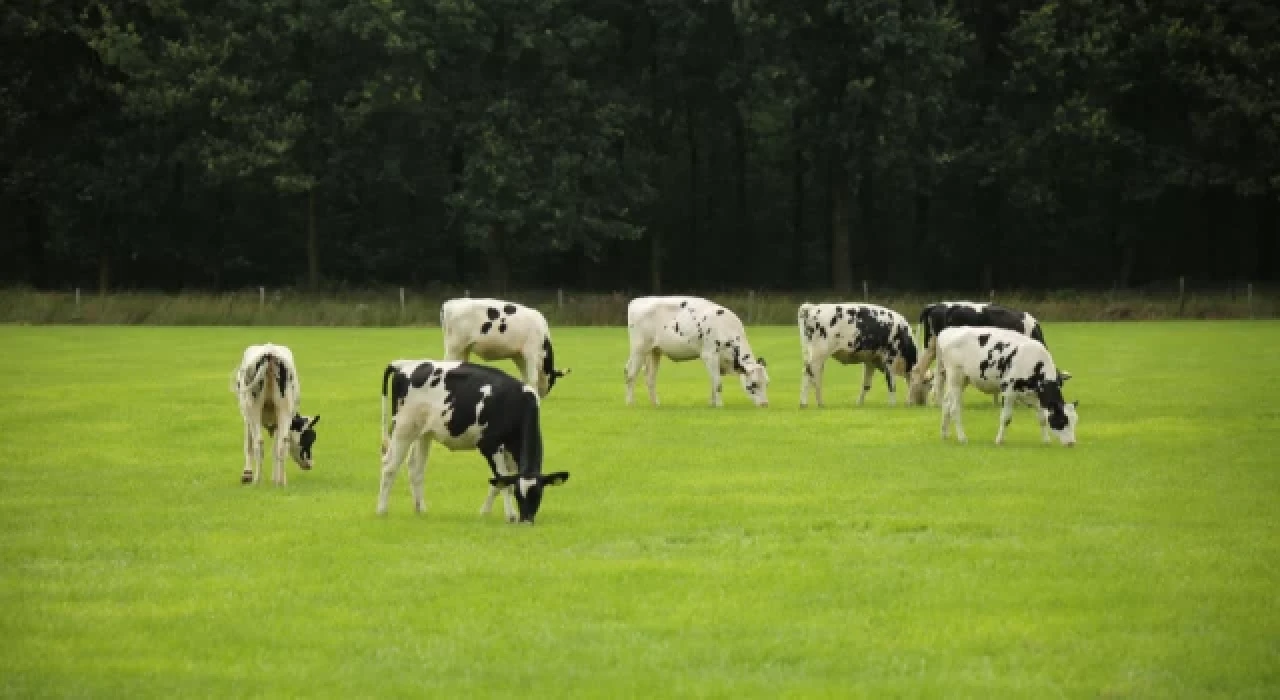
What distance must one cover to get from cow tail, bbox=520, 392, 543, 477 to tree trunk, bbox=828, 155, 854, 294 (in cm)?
5484

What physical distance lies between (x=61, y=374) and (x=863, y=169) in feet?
143

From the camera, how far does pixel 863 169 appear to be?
74188 mm

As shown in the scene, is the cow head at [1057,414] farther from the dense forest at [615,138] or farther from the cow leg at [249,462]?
the dense forest at [615,138]

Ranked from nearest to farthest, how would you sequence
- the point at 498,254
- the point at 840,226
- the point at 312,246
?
the point at 840,226 < the point at 312,246 < the point at 498,254

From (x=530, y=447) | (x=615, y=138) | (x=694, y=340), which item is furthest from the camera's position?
(x=615, y=138)

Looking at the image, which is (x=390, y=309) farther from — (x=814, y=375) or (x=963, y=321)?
(x=963, y=321)

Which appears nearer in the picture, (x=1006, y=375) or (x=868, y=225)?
(x=1006, y=375)

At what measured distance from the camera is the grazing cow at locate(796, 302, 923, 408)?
2903 centimetres

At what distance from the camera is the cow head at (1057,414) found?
23.2 m

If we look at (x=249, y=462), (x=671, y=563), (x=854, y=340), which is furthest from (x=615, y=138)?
(x=671, y=563)

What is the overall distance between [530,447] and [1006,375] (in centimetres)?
882

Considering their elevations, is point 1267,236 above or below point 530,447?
above

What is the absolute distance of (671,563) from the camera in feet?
48.8

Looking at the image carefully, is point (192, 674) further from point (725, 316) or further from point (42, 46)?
point (42, 46)
